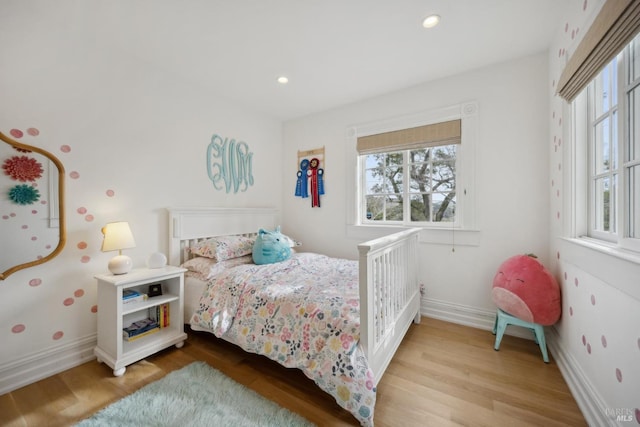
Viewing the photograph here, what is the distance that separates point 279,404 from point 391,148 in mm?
2440

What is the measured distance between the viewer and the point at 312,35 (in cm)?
186

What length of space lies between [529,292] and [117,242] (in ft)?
9.82

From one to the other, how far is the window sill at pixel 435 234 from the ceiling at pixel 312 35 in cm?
150

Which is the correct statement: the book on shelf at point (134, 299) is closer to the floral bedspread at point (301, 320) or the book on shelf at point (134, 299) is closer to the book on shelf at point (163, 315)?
the book on shelf at point (163, 315)

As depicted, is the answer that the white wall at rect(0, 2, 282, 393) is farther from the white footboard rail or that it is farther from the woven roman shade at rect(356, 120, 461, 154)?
the white footboard rail

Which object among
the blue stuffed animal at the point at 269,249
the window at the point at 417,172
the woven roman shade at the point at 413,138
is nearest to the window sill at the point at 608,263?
the window at the point at 417,172

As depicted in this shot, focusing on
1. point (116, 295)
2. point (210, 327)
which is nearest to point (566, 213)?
point (210, 327)

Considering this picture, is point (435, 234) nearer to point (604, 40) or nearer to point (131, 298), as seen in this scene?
point (604, 40)

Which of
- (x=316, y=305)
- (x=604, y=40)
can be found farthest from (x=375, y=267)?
(x=604, y=40)

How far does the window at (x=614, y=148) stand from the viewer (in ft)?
3.60

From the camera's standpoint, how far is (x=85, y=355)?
1853mm

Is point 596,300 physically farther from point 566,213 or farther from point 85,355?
point 85,355

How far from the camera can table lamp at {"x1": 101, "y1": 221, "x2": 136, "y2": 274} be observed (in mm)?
1803

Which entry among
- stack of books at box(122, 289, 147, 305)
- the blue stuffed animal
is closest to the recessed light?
the blue stuffed animal
